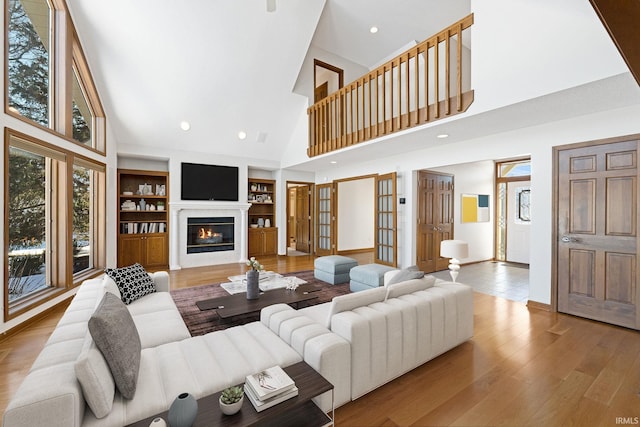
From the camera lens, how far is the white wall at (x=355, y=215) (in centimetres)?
840

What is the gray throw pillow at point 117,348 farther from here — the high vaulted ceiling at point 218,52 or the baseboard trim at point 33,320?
the high vaulted ceiling at point 218,52

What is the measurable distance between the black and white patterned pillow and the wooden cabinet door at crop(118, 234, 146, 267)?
364 cm

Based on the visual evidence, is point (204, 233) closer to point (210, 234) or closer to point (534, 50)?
point (210, 234)

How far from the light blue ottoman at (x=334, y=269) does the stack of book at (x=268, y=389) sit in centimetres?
348

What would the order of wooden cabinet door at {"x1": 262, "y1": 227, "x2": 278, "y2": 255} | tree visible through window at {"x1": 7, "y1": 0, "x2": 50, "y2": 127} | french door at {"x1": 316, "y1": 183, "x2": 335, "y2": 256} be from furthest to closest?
wooden cabinet door at {"x1": 262, "y1": 227, "x2": 278, "y2": 255}, french door at {"x1": 316, "y1": 183, "x2": 335, "y2": 256}, tree visible through window at {"x1": 7, "y1": 0, "x2": 50, "y2": 127}

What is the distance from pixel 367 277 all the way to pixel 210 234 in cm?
436

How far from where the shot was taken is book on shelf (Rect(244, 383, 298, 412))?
4.19ft

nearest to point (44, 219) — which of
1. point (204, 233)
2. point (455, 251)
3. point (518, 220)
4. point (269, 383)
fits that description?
point (204, 233)

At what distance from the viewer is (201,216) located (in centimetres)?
665

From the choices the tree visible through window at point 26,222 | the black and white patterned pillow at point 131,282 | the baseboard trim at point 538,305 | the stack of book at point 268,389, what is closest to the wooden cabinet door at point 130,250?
the tree visible through window at point 26,222

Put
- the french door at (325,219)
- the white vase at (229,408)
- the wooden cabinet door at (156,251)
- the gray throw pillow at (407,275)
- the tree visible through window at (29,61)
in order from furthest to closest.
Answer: the french door at (325,219) → the wooden cabinet door at (156,251) → the tree visible through window at (29,61) → the gray throw pillow at (407,275) → the white vase at (229,408)

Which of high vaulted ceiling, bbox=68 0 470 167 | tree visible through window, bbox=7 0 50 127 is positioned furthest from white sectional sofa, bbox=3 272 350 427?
high vaulted ceiling, bbox=68 0 470 167

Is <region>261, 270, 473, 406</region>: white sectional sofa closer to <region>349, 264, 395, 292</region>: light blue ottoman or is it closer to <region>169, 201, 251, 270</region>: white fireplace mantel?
<region>349, 264, 395, 292</region>: light blue ottoman

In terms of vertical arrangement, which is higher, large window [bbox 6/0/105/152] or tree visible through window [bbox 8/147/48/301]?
large window [bbox 6/0/105/152]
